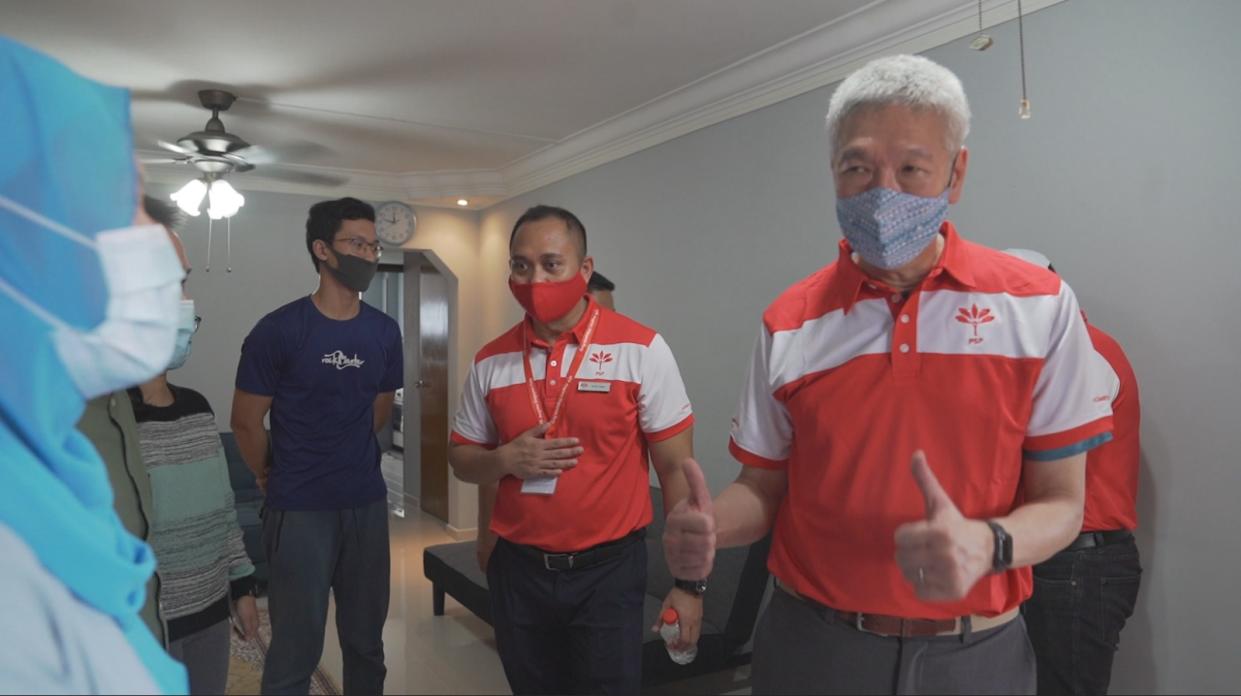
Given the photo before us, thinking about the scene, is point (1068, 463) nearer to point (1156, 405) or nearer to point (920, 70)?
point (920, 70)

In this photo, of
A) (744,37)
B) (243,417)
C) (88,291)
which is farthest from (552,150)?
(88,291)

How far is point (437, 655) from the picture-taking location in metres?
3.69

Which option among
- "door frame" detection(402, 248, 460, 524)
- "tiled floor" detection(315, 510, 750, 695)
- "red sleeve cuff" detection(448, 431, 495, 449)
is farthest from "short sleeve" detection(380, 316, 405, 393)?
"door frame" detection(402, 248, 460, 524)

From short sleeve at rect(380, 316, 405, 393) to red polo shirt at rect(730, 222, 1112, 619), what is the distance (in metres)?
1.80

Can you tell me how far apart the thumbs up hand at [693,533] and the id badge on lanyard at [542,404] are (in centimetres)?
69

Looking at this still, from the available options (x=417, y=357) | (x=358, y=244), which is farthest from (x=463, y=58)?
(x=417, y=357)

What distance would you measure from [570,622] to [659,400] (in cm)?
58

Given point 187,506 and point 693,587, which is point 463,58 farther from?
point 693,587

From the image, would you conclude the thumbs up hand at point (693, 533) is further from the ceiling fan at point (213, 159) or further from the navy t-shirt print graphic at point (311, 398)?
the ceiling fan at point (213, 159)

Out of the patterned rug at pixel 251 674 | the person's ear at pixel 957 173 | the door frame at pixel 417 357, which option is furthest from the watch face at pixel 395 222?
the person's ear at pixel 957 173

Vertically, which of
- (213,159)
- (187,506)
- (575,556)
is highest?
(213,159)

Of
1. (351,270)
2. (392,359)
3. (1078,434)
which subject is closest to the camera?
(1078,434)

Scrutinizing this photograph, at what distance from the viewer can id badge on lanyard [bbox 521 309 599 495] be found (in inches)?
72.5

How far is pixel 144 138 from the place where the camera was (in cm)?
458
